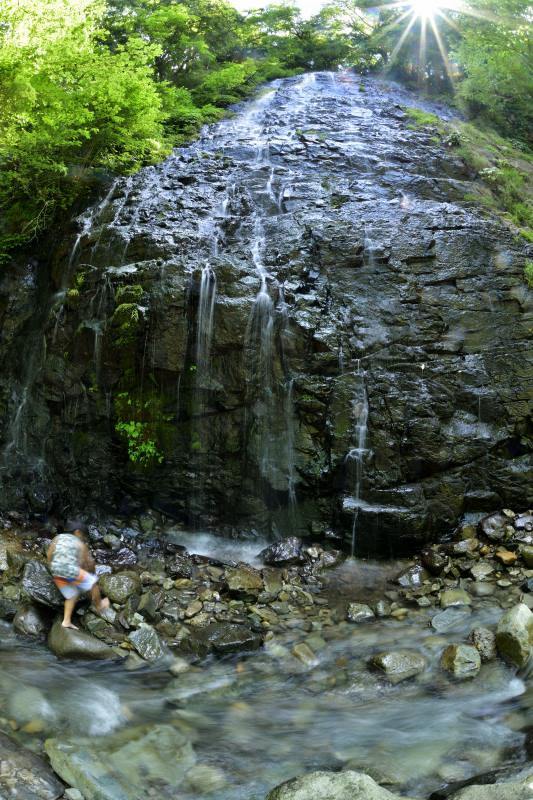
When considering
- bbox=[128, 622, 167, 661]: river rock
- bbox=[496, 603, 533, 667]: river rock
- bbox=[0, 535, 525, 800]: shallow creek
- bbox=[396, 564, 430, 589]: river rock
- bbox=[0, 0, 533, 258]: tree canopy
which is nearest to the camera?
bbox=[0, 535, 525, 800]: shallow creek

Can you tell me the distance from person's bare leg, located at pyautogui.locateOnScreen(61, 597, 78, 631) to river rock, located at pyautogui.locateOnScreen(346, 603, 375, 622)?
3307mm

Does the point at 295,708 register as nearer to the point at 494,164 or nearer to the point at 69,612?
the point at 69,612

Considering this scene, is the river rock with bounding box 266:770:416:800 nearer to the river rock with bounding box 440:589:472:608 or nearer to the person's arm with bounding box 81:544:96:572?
the river rock with bounding box 440:589:472:608

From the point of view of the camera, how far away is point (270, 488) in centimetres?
818

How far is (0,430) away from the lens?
31.6ft

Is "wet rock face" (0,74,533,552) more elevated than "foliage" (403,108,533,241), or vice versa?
"foliage" (403,108,533,241)

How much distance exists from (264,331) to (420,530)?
3.92 meters

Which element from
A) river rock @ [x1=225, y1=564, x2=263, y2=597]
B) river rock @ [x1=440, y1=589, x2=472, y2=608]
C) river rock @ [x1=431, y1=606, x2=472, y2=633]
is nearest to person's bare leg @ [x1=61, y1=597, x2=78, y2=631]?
river rock @ [x1=225, y1=564, x2=263, y2=597]

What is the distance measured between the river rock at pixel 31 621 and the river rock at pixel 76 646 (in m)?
0.32

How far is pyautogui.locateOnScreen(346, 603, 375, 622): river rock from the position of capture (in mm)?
6426

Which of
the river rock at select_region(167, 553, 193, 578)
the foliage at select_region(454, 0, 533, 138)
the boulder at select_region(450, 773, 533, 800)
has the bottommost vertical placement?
the river rock at select_region(167, 553, 193, 578)

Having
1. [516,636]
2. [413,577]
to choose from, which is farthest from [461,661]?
[413,577]

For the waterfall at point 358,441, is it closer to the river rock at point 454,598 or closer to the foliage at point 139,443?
the river rock at point 454,598

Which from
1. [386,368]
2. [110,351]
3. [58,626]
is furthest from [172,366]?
[58,626]
